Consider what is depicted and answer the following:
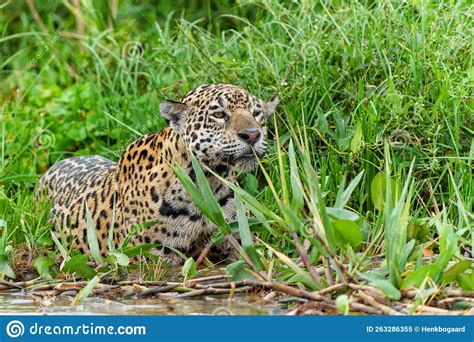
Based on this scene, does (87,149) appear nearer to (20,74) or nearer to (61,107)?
(61,107)

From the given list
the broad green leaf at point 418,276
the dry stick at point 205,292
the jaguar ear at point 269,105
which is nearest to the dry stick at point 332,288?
the broad green leaf at point 418,276

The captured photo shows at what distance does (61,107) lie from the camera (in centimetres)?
1073

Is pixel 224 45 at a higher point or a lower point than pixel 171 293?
higher

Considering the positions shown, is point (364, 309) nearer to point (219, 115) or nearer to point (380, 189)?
point (380, 189)

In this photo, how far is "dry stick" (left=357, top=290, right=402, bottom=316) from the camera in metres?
5.39

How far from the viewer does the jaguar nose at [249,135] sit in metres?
7.09

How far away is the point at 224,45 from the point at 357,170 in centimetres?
196

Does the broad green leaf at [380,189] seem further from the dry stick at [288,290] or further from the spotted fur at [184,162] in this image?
the spotted fur at [184,162]

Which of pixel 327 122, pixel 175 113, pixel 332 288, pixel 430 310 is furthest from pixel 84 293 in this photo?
pixel 327 122

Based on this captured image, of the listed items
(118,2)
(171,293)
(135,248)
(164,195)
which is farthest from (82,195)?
(118,2)

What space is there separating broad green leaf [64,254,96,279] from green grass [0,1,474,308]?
693 millimetres

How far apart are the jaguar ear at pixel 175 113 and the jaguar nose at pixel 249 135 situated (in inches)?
19.8

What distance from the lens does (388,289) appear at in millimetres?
5473
